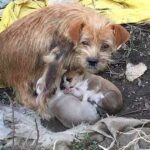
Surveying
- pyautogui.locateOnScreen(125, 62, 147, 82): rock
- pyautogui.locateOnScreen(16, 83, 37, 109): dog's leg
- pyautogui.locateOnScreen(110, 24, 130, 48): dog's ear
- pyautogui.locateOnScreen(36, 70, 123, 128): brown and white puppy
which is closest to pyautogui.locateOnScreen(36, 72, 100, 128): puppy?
pyautogui.locateOnScreen(36, 70, 123, 128): brown and white puppy

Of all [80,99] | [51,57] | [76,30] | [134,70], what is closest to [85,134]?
[80,99]

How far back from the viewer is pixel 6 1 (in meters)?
7.43

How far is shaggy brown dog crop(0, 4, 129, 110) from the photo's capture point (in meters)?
5.86

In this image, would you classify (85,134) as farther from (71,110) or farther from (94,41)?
(94,41)

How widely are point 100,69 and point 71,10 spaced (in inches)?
23.2

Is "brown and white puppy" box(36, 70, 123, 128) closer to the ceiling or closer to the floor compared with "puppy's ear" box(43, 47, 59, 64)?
closer to the floor

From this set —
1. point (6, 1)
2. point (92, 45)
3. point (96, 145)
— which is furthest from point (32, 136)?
point (6, 1)

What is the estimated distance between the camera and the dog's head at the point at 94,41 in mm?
5812

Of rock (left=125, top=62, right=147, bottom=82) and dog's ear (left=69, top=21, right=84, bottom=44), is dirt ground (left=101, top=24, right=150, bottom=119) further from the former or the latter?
dog's ear (left=69, top=21, right=84, bottom=44)

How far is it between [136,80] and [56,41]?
1.02 m

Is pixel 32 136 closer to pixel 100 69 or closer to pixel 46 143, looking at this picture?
pixel 46 143

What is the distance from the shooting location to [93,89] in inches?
238

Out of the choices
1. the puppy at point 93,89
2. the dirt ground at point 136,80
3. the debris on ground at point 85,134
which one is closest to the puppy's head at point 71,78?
the puppy at point 93,89

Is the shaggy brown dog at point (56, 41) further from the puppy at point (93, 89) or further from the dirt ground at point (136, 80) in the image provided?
the dirt ground at point (136, 80)
